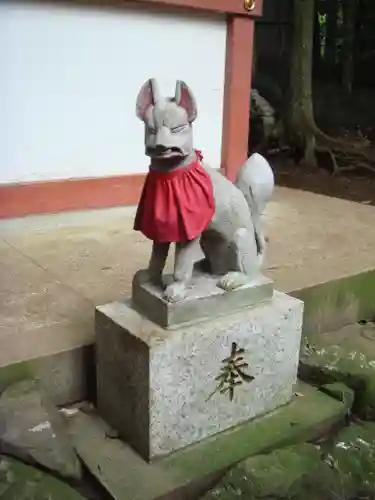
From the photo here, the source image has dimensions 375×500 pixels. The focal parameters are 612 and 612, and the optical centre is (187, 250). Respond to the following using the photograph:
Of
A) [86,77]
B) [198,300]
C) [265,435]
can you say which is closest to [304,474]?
[265,435]

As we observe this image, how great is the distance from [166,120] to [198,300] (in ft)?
1.81

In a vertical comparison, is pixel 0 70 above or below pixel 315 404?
above

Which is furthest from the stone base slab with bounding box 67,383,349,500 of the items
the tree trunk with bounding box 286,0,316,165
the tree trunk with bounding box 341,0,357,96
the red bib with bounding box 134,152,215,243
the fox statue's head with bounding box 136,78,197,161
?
the tree trunk with bounding box 341,0,357,96

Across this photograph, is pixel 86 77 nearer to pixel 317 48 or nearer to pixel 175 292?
pixel 175 292

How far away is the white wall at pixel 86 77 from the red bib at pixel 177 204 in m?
1.93

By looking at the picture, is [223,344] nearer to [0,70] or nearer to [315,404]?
[315,404]

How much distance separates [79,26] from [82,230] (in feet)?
3.86

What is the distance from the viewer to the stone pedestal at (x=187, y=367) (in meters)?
1.82

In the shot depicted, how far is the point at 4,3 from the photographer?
3.25m

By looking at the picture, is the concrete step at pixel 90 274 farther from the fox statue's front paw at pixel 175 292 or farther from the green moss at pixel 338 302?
the fox statue's front paw at pixel 175 292

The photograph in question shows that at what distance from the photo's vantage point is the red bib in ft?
5.71

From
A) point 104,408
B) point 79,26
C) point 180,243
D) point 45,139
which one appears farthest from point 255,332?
point 79,26

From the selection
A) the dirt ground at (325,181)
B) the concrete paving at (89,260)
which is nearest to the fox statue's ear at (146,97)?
the concrete paving at (89,260)

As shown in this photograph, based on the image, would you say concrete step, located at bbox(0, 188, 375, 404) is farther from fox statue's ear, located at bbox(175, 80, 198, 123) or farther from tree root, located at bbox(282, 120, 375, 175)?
tree root, located at bbox(282, 120, 375, 175)
